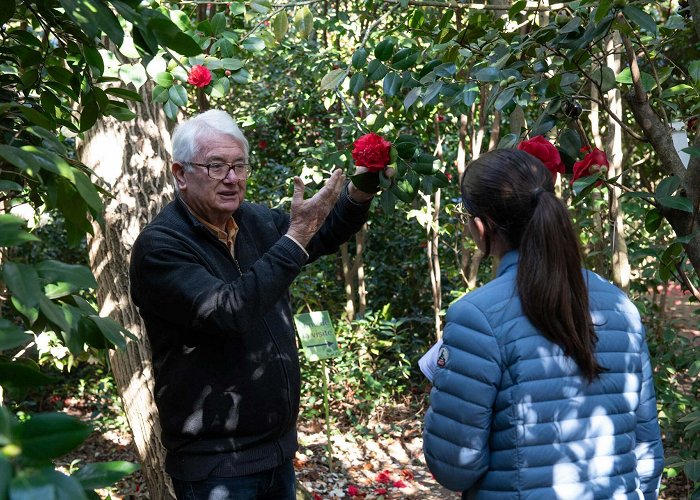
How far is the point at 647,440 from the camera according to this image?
182 centimetres

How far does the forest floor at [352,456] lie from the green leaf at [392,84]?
2.38 meters

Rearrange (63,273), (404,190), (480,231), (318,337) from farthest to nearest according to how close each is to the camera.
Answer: (318,337) → (404,190) → (480,231) → (63,273)

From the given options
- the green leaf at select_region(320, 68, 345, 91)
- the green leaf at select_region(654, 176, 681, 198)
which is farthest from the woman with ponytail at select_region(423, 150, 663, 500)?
the green leaf at select_region(320, 68, 345, 91)

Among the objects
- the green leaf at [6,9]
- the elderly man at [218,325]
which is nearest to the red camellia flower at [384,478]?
the elderly man at [218,325]

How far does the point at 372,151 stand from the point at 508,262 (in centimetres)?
81

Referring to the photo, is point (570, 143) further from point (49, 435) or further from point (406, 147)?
point (49, 435)

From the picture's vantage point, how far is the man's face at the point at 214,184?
2.32 meters

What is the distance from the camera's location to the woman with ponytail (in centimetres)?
164

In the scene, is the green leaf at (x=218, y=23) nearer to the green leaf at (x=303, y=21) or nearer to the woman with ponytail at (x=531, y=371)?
the green leaf at (x=303, y=21)

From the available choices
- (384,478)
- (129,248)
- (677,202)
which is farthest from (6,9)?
(384,478)

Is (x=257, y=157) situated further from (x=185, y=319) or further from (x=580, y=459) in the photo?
(x=580, y=459)

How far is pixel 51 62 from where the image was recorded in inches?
84.2

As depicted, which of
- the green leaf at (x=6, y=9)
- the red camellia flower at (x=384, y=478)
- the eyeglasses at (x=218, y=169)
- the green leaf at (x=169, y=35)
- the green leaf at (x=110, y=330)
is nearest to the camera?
the green leaf at (x=169, y=35)

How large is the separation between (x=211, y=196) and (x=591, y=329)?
45.8 inches
